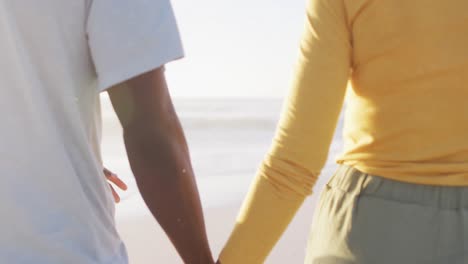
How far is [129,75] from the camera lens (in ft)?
5.05

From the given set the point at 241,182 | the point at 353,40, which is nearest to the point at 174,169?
the point at 353,40

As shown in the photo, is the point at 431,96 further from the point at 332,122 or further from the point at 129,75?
the point at 129,75

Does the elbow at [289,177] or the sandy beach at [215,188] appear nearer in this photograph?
the elbow at [289,177]

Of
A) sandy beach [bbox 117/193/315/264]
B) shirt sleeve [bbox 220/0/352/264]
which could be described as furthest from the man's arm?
sandy beach [bbox 117/193/315/264]

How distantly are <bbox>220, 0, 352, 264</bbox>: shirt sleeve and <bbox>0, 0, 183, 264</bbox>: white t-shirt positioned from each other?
0.44 m

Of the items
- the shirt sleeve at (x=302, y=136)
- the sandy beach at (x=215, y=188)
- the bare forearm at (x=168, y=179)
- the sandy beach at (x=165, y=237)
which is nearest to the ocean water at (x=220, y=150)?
the sandy beach at (x=215, y=188)

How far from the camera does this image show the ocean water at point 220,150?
6.93 m

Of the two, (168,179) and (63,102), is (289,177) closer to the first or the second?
(168,179)

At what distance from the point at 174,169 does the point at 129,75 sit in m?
0.28

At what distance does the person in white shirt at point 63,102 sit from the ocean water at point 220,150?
2.38 m

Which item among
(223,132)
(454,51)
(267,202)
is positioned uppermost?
(454,51)

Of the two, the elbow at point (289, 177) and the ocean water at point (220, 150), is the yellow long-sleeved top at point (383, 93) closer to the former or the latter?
the elbow at point (289, 177)

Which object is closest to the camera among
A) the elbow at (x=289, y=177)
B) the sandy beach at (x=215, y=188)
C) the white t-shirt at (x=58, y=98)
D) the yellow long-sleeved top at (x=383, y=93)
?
the white t-shirt at (x=58, y=98)

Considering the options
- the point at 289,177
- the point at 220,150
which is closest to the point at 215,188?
the point at 220,150
